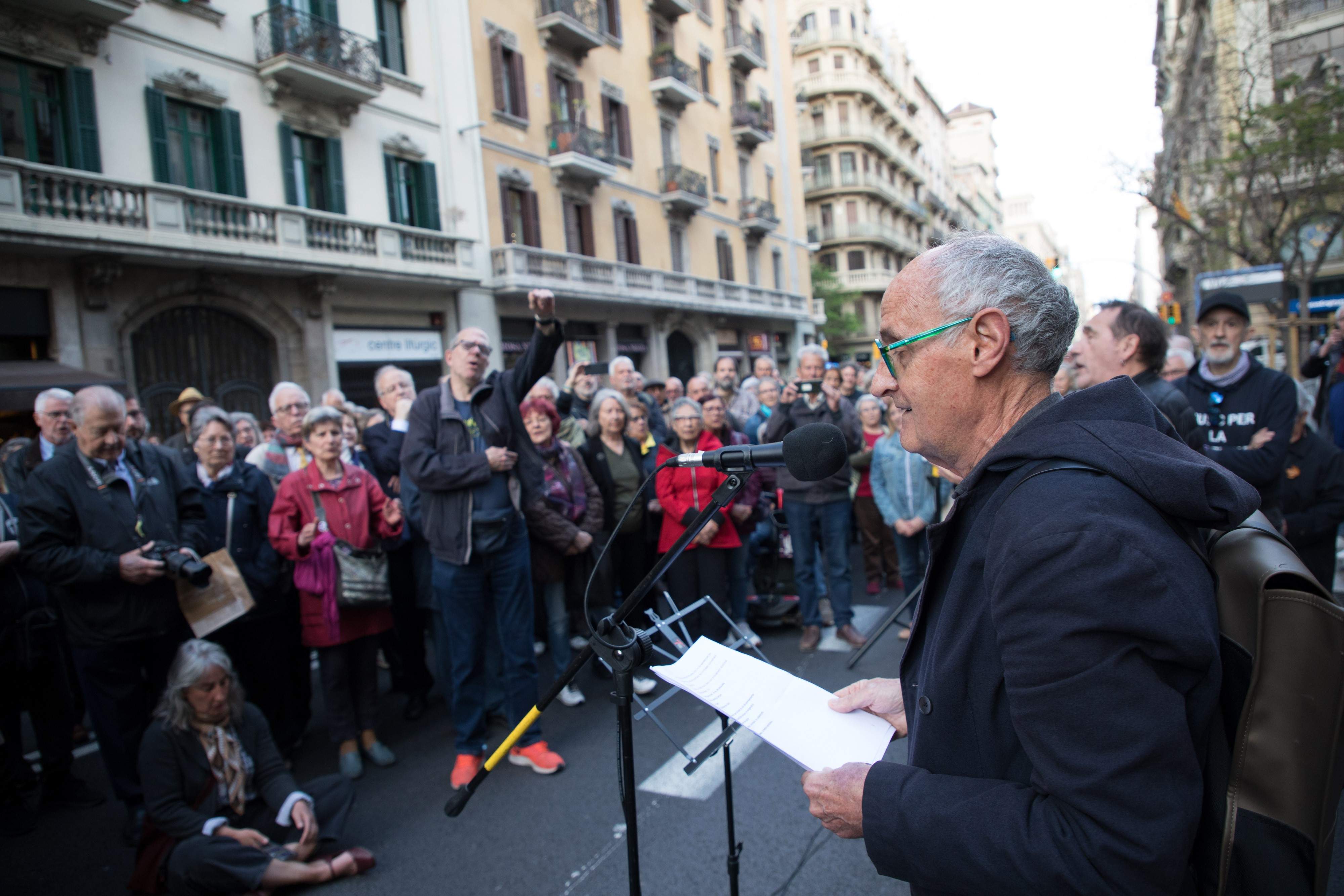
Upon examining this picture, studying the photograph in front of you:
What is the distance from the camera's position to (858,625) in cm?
622

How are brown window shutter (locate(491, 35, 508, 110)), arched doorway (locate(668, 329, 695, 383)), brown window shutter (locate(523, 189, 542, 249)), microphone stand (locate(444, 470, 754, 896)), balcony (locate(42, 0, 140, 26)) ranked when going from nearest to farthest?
microphone stand (locate(444, 470, 754, 896)), balcony (locate(42, 0, 140, 26)), brown window shutter (locate(491, 35, 508, 110)), brown window shutter (locate(523, 189, 542, 249)), arched doorway (locate(668, 329, 695, 383))

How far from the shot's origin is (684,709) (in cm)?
472

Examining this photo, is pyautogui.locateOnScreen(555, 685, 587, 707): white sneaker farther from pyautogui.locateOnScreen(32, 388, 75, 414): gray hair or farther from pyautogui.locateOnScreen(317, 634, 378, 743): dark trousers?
pyautogui.locateOnScreen(32, 388, 75, 414): gray hair

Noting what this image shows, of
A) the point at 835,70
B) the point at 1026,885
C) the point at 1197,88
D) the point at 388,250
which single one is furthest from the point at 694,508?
the point at 835,70

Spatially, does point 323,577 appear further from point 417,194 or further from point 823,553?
point 417,194

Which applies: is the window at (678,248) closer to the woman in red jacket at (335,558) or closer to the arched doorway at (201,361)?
the arched doorway at (201,361)

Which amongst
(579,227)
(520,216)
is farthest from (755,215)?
(520,216)

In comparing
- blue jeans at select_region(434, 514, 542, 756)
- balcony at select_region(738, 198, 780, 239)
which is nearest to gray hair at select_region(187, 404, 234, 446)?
blue jeans at select_region(434, 514, 542, 756)

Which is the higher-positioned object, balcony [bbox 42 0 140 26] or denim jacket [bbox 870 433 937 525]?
balcony [bbox 42 0 140 26]

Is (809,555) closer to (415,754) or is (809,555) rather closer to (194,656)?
(415,754)

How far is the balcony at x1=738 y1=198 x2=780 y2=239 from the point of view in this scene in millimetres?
29031

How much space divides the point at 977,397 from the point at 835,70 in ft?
161

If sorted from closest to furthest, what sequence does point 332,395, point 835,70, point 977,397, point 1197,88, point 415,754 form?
point 977,397, point 415,754, point 332,395, point 1197,88, point 835,70

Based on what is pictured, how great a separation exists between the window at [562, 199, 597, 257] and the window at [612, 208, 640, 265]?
1299 mm
